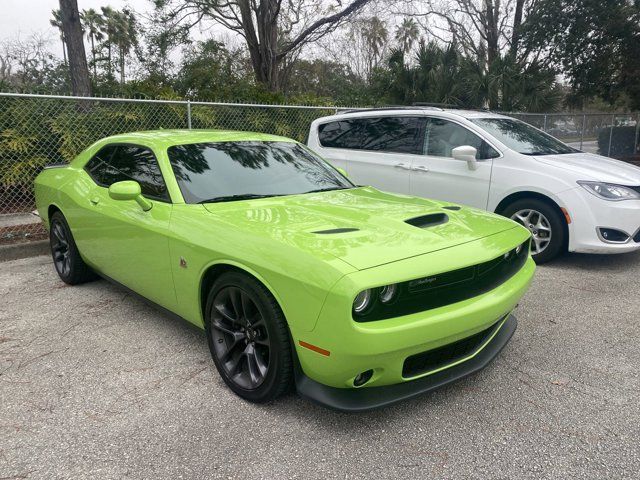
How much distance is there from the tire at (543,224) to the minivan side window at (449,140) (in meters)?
0.66

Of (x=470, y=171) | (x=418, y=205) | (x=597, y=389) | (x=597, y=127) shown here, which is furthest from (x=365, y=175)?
(x=597, y=127)

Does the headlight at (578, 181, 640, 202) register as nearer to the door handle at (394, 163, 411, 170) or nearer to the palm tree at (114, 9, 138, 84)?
the door handle at (394, 163, 411, 170)

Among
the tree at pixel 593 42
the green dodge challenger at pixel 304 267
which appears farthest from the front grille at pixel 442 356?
the tree at pixel 593 42

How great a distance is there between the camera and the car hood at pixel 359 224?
235 centimetres

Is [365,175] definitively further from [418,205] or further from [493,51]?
[493,51]

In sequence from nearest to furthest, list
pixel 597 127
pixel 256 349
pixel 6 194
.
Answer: pixel 256 349 → pixel 6 194 → pixel 597 127

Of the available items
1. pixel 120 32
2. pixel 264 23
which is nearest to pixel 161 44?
pixel 264 23

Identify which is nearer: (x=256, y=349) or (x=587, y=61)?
(x=256, y=349)

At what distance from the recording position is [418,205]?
3.24m

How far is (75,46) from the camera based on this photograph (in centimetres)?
847

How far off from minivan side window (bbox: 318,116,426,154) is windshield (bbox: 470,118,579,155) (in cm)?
73

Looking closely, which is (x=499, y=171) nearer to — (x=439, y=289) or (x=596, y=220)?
(x=596, y=220)

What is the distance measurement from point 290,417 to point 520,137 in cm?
Answer: 460

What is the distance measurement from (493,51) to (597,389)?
21.2 m
